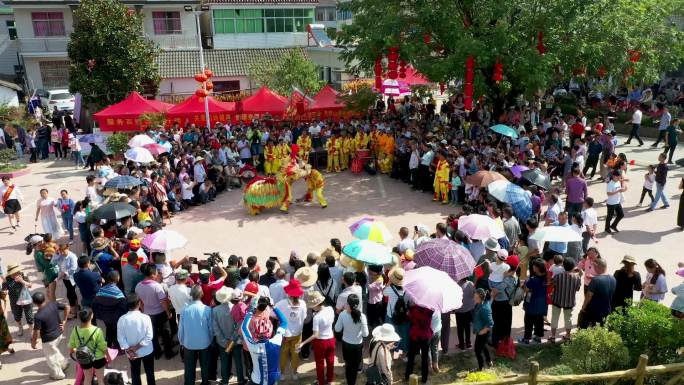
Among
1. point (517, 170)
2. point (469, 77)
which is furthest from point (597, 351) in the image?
point (469, 77)

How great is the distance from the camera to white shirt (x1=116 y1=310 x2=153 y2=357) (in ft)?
21.8

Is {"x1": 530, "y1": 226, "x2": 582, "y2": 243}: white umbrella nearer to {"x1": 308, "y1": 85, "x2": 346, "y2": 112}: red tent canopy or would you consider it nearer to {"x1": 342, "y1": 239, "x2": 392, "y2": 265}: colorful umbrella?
{"x1": 342, "y1": 239, "x2": 392, "y2": 265}: colorful umbrella

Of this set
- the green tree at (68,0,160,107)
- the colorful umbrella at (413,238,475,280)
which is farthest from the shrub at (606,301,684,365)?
the green tree at (68,0,160,107)

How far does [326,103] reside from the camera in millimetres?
21766

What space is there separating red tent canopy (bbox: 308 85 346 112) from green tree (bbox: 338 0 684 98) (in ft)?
13.4

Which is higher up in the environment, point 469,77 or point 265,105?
point 469,77

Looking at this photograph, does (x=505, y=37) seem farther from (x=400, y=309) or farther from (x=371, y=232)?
(x=400, y=309)

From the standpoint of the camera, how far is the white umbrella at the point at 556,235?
827 cm

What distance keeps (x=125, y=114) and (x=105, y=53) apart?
3902 mm

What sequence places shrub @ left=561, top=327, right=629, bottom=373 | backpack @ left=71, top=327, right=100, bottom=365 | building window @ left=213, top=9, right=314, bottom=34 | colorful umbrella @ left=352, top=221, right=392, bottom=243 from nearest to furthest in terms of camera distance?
shrub @ left=561, top=327, right=629, bottom=373 → backpack @ left=71, top=327, right=100, bottom=365 → colorful umbrella @ left=352, top=221, right=392, bottom=243 → building window @ left=213, top=9, right=314, bottom=34

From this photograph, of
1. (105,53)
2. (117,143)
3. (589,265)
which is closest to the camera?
(589,265)

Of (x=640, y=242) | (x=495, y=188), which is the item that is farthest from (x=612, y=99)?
(x=495, y=188)

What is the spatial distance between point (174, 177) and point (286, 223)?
324 centimetres

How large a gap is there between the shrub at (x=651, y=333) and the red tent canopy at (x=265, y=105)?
667 inches
